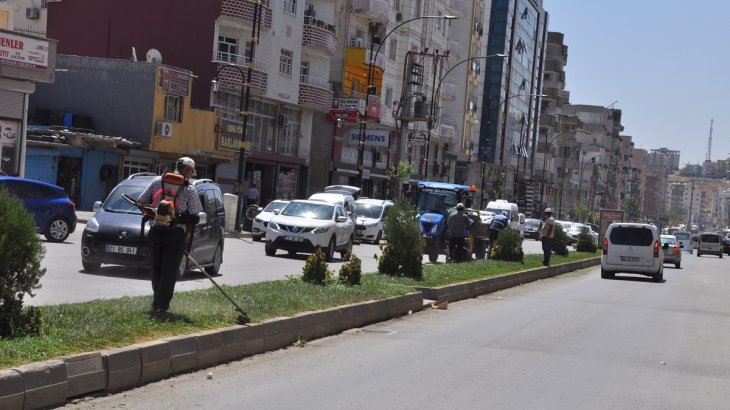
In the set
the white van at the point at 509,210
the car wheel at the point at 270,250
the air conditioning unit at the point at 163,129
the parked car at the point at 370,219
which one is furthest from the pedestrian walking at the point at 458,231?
the white van at the point at 509,210

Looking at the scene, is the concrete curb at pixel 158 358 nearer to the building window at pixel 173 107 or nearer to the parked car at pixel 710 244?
the building window at pixel 173 107

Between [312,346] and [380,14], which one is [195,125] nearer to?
[380,14]

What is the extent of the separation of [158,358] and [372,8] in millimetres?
54155

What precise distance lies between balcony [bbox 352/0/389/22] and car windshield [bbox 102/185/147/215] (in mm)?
43684

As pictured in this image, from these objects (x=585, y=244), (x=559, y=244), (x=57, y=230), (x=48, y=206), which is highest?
(x=48, y=206)

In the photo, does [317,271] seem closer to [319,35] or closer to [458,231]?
[458,231]

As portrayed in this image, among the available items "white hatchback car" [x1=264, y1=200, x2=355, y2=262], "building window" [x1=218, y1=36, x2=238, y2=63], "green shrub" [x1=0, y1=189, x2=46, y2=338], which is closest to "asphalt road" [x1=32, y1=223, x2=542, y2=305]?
"white hatchback car" [x1=264, y1=200, x2=355, y2=262]

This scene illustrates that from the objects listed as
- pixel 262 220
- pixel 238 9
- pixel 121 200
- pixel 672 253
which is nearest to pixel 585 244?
pixel 672 253

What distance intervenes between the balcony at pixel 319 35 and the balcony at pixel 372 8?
455cm

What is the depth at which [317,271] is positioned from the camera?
51.3ft

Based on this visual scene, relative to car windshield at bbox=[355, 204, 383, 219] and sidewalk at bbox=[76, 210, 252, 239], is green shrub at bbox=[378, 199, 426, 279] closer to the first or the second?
sidewalk at bbox=[76, 210, 252, 239]

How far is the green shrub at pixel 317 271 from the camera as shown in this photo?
51.2 feet

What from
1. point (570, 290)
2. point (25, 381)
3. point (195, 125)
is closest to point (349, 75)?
point (195, 125)

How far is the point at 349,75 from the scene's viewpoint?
6125 centimetres
